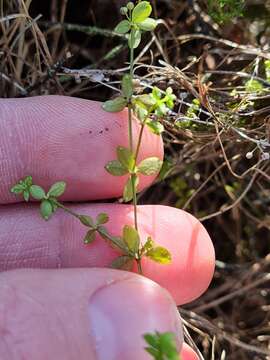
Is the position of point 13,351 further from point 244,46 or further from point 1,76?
point 244,46

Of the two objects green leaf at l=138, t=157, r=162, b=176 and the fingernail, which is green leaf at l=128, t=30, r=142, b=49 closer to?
green leaf at l=138, t=157, r=162, b=176

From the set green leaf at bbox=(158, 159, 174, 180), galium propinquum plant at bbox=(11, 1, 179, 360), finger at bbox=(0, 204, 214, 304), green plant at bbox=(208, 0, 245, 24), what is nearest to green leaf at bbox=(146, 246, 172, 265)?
galium propinquum plant at bbox=(11, 1, 179, 360)

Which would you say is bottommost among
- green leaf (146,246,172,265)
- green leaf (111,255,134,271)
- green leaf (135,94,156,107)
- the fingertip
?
the fingertip

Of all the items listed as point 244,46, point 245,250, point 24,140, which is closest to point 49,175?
point 24,140

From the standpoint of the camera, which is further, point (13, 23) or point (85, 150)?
point (13, 23)

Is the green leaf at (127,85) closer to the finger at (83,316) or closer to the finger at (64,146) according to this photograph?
the finger at (64,146)
